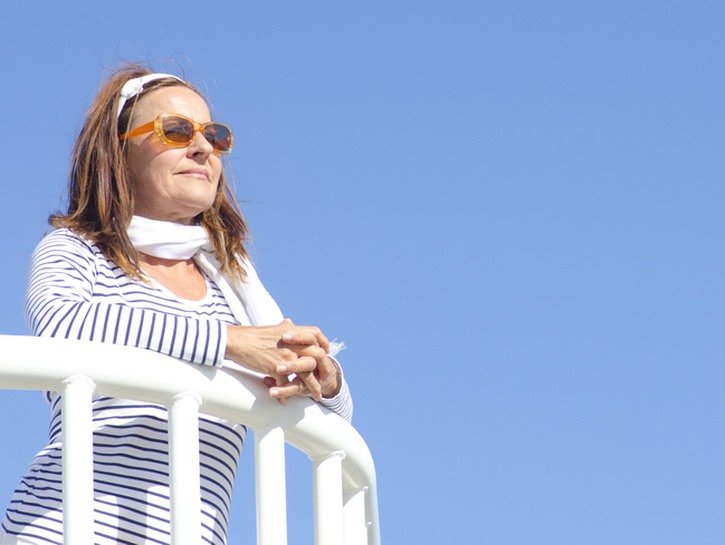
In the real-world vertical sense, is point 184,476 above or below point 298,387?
below

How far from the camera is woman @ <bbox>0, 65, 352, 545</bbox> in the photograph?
305 centimetres

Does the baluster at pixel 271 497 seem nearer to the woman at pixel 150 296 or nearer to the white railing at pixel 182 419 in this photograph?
the white railing at pixel 182 419

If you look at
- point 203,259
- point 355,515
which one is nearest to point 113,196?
point 203,259

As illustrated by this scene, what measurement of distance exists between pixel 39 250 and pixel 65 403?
0.87 m

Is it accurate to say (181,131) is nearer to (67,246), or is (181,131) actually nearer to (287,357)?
(67,246)

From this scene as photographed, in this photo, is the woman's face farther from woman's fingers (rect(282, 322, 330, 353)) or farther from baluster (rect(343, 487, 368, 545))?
baluster (rect(343, 487, 368, 545))

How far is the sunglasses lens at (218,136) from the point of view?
154 inches

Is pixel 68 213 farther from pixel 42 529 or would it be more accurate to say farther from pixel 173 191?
pixel 42 529

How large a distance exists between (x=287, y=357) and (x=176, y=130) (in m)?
0.96

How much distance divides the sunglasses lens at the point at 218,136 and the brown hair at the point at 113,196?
16 centimetres

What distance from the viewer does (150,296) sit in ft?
11.6

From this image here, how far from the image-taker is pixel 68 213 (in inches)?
149

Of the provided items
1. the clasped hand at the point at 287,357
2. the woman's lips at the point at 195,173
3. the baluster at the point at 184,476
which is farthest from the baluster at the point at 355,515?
the woman's lips at the point at 195,173

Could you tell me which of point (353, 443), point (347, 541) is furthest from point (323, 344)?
point (347, 541)
